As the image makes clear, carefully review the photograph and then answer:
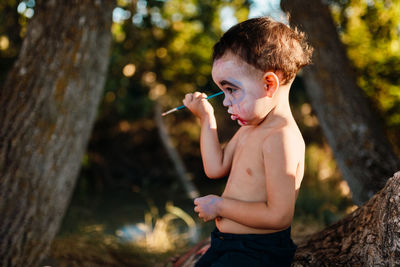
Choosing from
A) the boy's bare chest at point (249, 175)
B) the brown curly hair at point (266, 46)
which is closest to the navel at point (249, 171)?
the boy's bare chest at point (249, 175)

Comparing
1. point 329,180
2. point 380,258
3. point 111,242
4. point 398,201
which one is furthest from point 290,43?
point 329,180

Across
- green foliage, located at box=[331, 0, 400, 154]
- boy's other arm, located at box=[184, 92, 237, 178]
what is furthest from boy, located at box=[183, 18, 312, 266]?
green foliage, located at box=[331, 0, 400, 154]

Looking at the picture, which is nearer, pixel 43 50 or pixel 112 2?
pixel 43 50

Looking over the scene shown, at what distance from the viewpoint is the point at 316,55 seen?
3295 millimetres

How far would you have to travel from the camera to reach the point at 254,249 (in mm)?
1632

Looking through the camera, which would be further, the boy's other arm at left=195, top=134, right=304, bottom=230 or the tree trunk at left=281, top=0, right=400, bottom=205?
the tree trunk at left=281, top=0, right=400, bottom=205

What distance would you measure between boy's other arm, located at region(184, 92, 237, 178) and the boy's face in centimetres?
28

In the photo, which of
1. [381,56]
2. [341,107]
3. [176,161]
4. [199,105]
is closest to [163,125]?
[176,161]

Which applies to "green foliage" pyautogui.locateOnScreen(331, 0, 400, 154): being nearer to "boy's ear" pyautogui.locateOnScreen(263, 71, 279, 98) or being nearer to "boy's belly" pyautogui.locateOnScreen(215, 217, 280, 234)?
"boy's ear" pyautogui.locateOnScreen(263, 71, 279, 98)

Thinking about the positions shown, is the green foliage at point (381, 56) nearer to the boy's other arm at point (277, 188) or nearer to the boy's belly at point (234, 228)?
the boy's other arm at point (277, 188)

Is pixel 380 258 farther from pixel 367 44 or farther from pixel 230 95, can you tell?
pixel 367 44

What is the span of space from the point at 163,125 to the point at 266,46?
223 inches

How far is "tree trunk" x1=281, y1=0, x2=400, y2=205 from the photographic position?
121 inches

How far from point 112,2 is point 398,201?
2418mm
